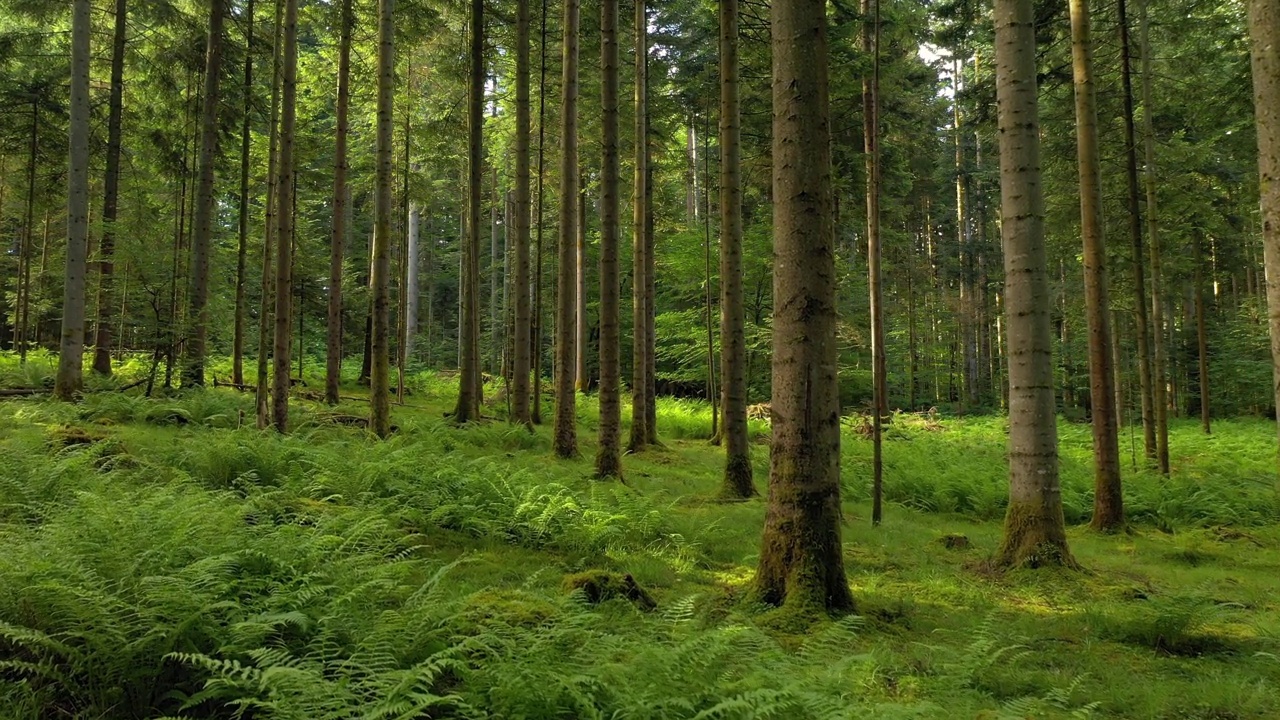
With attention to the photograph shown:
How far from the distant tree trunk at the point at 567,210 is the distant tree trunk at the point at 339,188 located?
12.8 ft

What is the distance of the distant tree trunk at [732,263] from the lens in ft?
32.7

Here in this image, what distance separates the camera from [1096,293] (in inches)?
338

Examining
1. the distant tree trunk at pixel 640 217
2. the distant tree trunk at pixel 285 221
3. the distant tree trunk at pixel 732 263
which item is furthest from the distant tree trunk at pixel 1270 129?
the distant tree trunk at pixel 285 221

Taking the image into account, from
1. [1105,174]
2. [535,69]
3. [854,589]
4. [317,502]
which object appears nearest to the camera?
[854,589]

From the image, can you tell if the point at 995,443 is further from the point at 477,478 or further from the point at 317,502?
the point at 317,502

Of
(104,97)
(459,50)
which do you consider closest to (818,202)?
(459,50)

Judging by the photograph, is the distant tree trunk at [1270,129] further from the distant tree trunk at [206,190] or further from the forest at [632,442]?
the distant tree trunk at [206,190]

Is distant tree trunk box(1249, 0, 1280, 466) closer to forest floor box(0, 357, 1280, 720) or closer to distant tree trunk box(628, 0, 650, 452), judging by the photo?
forest floor box(0, 357, 1280, 720)

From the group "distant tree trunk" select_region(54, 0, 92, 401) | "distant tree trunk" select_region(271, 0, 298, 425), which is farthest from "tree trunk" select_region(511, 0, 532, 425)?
"distant tree trunk" select_region(54, 0, 92, 401)

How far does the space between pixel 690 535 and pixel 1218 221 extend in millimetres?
20232

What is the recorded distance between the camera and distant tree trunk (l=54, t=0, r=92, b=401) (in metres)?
12.0

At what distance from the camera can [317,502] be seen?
20.6ft

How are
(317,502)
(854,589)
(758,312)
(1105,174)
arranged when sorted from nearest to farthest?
1. (854,589)
2. (317,502)
3. (1105,174)
4. (758,312)

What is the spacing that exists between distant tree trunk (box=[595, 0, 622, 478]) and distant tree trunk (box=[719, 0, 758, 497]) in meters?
1.63
